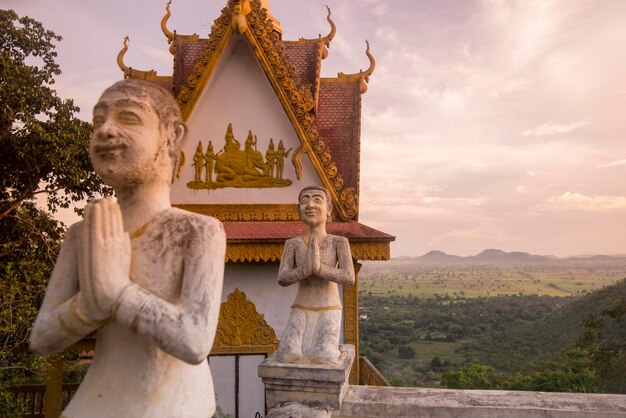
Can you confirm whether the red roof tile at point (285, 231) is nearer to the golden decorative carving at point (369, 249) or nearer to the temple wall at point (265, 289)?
the golden decorative carving at point (369, 249)

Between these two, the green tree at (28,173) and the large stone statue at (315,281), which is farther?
the green tree at (28,173)

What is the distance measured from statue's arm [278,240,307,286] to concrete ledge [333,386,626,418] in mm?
1401

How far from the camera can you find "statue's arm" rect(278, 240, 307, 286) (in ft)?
13.5

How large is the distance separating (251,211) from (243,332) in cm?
201

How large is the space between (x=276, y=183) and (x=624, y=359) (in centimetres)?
827

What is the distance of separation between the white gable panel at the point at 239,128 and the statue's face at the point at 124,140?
6083 millimetres

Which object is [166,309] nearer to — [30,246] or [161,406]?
[161,406]

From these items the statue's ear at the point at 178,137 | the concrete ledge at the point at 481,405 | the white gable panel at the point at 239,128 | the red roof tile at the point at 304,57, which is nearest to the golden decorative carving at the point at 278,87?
the white gable panel at the point at 239,128

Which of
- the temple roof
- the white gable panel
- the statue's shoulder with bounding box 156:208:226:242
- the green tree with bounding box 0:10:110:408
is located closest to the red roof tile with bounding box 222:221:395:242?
the temple roof

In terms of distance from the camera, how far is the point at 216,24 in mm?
7910

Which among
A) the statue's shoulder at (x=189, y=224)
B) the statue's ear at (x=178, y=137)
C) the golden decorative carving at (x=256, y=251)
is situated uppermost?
the statue's ear at (x=178, y=137)

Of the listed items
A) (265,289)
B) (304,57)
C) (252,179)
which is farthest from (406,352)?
(252,179)

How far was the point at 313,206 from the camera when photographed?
13.8 feet

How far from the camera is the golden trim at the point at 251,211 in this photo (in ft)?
25.1
